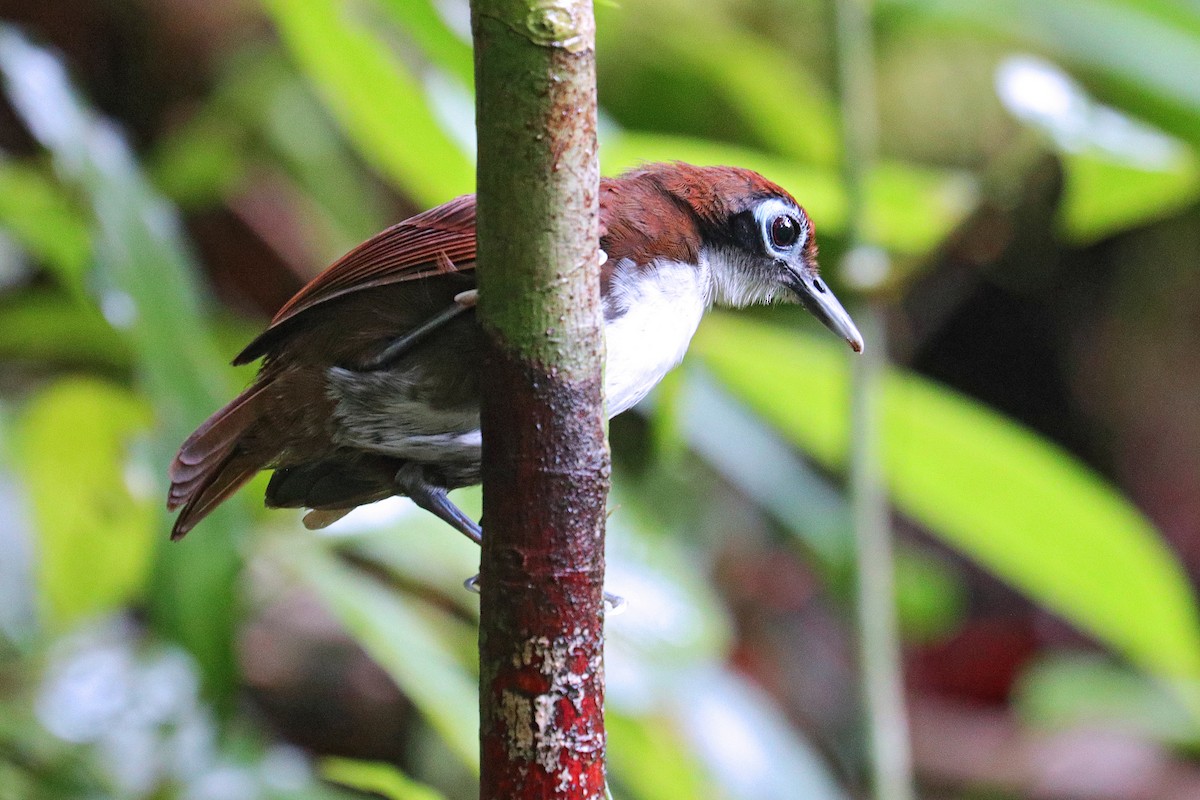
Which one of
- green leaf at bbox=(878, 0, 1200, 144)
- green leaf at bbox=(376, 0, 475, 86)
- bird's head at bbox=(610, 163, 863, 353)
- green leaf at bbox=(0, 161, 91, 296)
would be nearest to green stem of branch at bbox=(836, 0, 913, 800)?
green leaf at bbox=(878, 0, 1200, 144)

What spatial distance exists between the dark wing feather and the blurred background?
323 mm

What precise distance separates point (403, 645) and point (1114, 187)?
133 centimetres

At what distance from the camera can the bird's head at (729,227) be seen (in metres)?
1.25

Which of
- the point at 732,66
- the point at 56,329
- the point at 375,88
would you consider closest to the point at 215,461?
the point at 375,88

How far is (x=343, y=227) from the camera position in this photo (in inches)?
145

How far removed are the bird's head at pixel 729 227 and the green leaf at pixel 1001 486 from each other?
0.92 metres

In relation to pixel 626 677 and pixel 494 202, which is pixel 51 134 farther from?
pixel 494 202

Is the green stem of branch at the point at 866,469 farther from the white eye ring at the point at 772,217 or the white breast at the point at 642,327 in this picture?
the white breast at the point at 642,327

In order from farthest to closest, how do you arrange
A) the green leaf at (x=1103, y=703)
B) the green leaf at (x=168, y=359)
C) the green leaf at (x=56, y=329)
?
1. the green leaf at (x=1103, y=703)
2. the green leaf at (x=56, y=329)
3. the green leaf at (x=168, y=359)

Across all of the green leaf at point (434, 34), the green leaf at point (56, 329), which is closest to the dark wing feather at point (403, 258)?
the green leaf at point (434, 34)

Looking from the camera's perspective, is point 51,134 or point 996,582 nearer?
point 51,134

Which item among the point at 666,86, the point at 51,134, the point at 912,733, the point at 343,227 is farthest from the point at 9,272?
the point at 912,733

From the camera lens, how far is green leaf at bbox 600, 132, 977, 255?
6.70 feet

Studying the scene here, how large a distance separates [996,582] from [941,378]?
0.89 m
